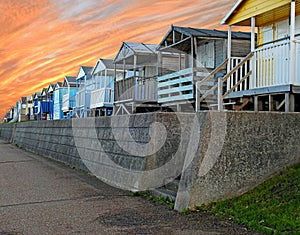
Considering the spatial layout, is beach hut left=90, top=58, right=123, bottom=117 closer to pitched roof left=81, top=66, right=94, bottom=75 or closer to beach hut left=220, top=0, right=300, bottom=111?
pitched roof left=81, top=66, right=94, bottom=75

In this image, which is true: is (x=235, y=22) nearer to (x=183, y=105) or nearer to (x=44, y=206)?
(x=183, y=105)

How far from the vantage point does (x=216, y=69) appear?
14.2m

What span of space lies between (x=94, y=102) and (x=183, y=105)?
11.2m

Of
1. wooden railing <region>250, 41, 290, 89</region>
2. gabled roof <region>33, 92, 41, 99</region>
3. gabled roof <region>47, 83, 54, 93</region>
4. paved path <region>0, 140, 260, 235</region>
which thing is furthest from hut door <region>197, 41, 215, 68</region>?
gabled roof <region>33, 92, 41, 99</region>

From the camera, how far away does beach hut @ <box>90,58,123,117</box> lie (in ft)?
86.4

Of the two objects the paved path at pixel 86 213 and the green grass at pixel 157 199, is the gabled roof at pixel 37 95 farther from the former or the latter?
the green grass at pixel 157 199

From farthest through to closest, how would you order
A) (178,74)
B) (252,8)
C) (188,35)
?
(188,35) → (178,74) → (252,8)

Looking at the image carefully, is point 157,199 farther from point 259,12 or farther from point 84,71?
point 84,71

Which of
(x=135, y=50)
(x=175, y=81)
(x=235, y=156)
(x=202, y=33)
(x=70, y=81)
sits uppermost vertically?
(x=70, y=81)

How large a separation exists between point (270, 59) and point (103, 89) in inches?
631

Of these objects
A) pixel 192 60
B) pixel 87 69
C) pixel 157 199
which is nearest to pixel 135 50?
pixel 192 60

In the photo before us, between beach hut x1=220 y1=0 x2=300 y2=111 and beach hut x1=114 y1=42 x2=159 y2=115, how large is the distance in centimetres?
707

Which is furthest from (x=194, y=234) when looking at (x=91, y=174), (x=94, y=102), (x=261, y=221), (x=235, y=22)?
(x=94, y=102)

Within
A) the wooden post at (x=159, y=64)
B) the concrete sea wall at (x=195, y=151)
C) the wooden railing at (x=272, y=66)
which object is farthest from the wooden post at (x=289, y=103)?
the wooden post at (x=159, y=64)
